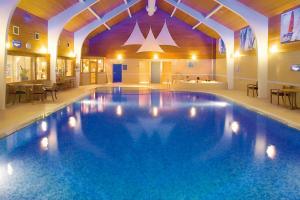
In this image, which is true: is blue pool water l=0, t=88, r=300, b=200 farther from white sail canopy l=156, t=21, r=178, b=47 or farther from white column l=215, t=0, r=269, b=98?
white sail canopy l=156, t=21, r=178, b=47

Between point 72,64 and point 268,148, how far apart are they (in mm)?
16572

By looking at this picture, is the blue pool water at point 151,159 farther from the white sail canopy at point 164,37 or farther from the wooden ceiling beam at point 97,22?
the white sail canopy at point 164,37

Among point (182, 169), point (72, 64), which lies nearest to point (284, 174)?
point (182, 169)

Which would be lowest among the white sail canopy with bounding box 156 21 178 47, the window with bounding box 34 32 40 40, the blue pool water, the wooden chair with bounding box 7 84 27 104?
the blue pool water

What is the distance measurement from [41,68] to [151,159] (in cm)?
1121

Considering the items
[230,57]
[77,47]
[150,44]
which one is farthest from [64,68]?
[230,57]

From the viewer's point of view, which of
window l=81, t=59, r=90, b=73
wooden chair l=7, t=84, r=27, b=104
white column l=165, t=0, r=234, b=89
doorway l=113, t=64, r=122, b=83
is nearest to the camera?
wooden chair l=7, t=84, r=27, b=104

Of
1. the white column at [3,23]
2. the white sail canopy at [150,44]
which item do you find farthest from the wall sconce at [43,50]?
the white sail canopy at [150,44]

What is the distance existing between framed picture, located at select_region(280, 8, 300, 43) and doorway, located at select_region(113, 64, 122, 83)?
15664 millimetres

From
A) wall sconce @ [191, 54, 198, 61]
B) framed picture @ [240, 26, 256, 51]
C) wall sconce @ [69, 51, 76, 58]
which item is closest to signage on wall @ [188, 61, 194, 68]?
wall sconce @ [191, 54, 198, 61]

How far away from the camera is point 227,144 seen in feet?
21.4

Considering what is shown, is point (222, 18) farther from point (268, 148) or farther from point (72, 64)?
point (268, 148)

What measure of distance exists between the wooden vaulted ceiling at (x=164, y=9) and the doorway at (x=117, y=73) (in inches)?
121

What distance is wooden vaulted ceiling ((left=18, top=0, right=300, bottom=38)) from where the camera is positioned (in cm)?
1245
